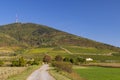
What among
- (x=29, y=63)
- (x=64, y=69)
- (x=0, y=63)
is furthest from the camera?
(x=29, y=63)

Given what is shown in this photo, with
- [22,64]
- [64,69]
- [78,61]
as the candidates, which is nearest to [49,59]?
[78,61]

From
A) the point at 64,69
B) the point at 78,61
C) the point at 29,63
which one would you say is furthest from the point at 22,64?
the point at 64,69

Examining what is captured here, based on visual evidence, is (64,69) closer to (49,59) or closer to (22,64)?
(22,64)

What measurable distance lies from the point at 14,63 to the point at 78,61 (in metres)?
50.2

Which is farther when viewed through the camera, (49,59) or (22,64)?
(49,59)

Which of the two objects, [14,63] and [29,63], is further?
[29,63]

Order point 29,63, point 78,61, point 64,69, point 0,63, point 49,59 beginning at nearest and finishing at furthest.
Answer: point 64,69 < point 0,63 < point 29,63 < point 78,61 < point 49,59

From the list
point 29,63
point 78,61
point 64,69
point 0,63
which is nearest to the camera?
point 64,69

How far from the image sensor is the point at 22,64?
13775 centimetres

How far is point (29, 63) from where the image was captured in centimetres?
15588

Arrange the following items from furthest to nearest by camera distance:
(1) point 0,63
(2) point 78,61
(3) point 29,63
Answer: (2) point 78,61 → (3) point 29,63 → (1) point 0,63

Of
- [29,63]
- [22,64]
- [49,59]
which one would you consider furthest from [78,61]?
[22,64]

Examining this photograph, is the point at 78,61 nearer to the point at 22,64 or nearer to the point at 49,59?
the point at 49,59

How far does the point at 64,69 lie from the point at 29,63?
86.6 meters
